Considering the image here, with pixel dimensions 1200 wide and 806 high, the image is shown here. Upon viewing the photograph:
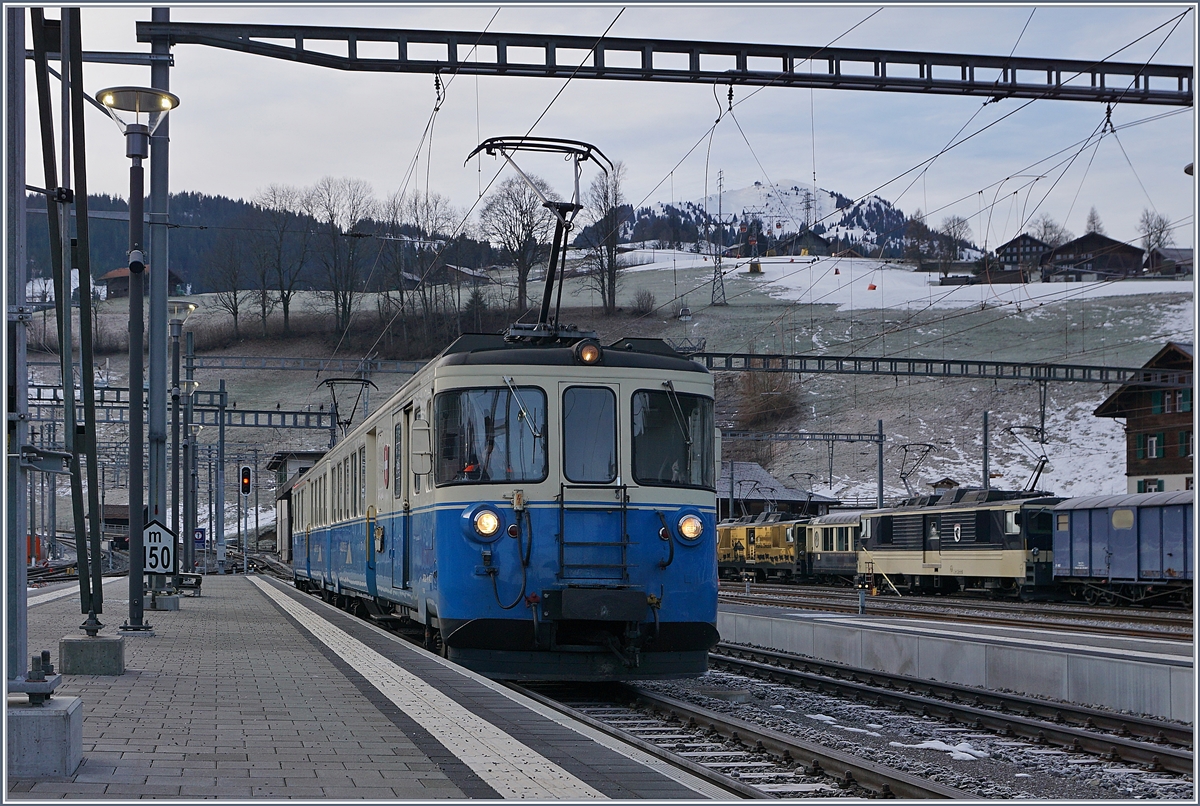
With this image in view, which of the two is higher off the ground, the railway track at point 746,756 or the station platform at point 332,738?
the station platform at point 332,738

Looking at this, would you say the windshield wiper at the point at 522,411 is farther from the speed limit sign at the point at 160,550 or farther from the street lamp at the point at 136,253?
the speed limit sign at the point at 160,550

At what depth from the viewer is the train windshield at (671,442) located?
1148 centimetres

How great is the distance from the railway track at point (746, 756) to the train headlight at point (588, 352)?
119 inches

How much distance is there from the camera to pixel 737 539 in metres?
52.8

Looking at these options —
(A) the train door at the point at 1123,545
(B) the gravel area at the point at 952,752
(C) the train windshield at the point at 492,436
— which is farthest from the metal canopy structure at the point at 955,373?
(C) the train windshield at the point at 492,436

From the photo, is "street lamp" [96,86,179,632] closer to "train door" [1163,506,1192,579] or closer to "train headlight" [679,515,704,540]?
"train headlight" [679,515,704,540]

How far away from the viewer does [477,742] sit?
6977 mm

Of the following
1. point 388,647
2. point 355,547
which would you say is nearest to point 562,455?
point 388,647

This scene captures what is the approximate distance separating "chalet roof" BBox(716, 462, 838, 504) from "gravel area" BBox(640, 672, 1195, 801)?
55.5m

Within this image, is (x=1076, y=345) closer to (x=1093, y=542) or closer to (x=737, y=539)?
(x=737, y=539)

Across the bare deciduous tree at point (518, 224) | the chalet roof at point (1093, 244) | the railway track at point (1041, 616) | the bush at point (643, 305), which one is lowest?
the railway track at point (1041, 616)

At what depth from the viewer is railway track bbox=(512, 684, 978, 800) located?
7362mm

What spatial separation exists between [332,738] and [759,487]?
62845 millimetres

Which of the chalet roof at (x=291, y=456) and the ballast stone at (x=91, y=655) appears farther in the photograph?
the chalet roof at (x=291, y=456)
